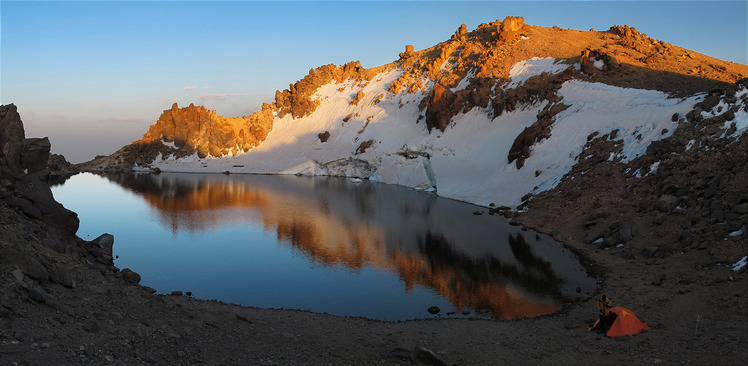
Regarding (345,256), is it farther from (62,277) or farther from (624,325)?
(62,277)

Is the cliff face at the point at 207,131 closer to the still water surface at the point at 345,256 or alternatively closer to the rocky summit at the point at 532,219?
the rocky summit at the point at 532,219

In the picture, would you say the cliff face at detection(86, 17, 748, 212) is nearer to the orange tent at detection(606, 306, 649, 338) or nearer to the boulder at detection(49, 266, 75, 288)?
the orange tent at detection(606, 306, 649, 338)

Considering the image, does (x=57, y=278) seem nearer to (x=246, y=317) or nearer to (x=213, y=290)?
(x=246, y=317)

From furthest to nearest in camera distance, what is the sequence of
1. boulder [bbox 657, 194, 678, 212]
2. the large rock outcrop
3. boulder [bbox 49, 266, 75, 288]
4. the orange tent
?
boulder [bbox 657, 194, 678, 212] → the large rock outcrop → the orange tent → boulder [bbox 49, 266, 75, 288]

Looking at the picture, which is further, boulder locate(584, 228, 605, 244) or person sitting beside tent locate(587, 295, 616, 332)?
boulder locate(584, 228, 605, 244)

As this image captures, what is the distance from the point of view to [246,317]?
16.1m

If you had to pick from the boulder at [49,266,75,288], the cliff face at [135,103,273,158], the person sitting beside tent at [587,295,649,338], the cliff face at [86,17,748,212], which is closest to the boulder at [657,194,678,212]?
the cliff face at [86,17,748,212]

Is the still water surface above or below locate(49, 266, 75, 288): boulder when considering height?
below

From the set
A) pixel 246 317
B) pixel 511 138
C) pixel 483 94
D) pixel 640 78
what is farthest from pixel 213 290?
pixel 483 94

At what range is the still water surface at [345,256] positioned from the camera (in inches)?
857

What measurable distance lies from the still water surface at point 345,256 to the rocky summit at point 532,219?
7.15 ft

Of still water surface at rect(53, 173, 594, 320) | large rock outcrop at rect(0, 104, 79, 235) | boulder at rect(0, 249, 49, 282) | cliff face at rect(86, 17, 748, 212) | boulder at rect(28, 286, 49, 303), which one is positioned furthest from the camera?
cliff face at rect(86, 17, 748, 212)

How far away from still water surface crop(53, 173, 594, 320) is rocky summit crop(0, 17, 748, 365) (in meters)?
2.18

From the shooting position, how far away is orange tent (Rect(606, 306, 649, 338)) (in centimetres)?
1480
